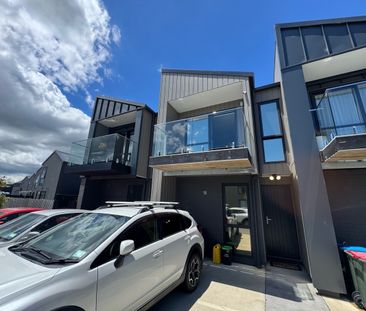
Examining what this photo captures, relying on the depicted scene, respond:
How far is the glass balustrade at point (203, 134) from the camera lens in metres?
5.94

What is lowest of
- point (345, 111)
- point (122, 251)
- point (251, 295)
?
point (251, 295)

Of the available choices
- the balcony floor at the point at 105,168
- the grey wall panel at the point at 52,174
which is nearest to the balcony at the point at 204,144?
the balcony floor at the point at 105,168

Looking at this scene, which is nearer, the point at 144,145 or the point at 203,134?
the point at 203,134

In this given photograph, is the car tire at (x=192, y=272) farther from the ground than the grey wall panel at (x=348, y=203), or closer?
closer

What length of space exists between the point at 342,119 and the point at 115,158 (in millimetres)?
8608

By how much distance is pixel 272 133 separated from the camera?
6.96 metres

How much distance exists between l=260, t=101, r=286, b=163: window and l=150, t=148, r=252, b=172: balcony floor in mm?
1524

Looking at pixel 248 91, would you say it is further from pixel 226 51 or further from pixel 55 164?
pixel 55 164

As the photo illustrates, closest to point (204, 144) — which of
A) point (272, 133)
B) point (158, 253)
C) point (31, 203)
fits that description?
point (272, 133)

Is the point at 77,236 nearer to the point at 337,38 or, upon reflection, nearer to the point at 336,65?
the point at 336,65

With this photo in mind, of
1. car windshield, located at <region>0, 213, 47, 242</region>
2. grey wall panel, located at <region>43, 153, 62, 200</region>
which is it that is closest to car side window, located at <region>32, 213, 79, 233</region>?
car windshield, located at <region>0, 213, 47, 242</region>

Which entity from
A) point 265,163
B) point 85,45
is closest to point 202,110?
point 265,163

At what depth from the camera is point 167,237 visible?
3.41m

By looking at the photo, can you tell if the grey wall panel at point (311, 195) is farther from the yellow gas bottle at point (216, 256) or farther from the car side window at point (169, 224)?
the car side window at point (169, 224)
